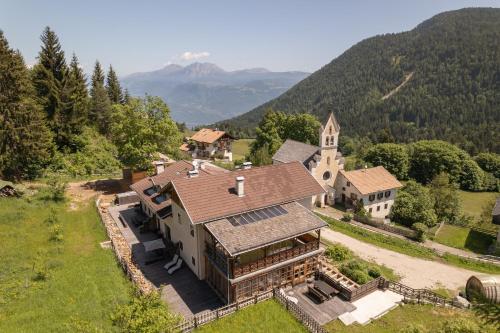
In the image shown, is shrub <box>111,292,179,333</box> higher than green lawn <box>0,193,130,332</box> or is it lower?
higher

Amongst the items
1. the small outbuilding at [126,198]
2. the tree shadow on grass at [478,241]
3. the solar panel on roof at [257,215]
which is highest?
the solar panel on roof at [257,215]

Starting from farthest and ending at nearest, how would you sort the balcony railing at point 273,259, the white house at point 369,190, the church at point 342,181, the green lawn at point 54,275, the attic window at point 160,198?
the church at point 342,181
the white house at point 369,190
the attic window at point 160,198
the balcony railing at point 273,259
the green lawn at point 54,275

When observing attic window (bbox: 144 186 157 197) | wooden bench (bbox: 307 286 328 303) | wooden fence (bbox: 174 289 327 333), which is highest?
attic window (bbox: 144 186 157 197)

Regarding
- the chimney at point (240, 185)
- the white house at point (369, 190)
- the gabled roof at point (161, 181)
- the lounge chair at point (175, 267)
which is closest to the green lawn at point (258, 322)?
the lounge chair at point (175, 267)

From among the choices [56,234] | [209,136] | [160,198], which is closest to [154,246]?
[160,198]

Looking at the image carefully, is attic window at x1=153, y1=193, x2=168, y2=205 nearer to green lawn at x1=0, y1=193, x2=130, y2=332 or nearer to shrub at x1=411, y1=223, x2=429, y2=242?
green lawn at x1=0, y1=193, x2=130, y2=332

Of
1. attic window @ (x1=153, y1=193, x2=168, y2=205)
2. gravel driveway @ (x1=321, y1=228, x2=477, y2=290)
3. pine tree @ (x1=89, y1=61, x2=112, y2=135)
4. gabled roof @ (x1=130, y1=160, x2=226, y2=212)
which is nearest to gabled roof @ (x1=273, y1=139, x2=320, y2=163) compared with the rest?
gravel driveway @ (x1=321, y1=228, x2=477, y2=290)

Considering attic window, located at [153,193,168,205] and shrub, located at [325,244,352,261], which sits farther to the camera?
attic window, located at [153,193,168,205]

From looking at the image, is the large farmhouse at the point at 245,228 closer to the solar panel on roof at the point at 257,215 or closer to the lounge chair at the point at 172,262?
the solar panel on roof at the point at 257,215
